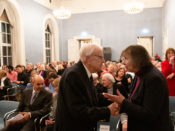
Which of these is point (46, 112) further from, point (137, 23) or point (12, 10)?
point (137, 23)

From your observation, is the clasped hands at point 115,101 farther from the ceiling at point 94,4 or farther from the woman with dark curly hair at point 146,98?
the ceiling at point 94,4

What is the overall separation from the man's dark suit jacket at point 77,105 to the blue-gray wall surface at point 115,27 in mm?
11801

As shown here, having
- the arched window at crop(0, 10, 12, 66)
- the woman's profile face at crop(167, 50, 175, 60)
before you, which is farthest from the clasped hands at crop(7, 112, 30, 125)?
the arched window at crop(0, 10, 12, 66)

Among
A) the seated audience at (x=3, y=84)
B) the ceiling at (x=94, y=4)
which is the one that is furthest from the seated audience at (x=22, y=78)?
the ceiling at (x=94, y=4)

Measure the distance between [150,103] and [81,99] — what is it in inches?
20.9

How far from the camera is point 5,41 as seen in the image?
8.69 metres

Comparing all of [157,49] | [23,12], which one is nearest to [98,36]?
A: [157,49]

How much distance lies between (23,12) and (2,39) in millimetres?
1807

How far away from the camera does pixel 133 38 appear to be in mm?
12695

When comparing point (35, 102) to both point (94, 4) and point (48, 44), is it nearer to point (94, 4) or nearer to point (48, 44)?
point (48, 44)

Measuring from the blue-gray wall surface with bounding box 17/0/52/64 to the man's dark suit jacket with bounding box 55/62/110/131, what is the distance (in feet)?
28.2

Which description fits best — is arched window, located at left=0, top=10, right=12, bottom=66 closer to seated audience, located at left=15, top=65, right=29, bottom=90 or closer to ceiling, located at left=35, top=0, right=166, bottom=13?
seated audience, located at left=15, top=65, right=29, bottom=90

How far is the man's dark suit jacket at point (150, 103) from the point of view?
4.22 feet

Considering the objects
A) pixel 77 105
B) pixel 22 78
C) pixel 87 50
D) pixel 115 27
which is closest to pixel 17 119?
pixel 77 105
